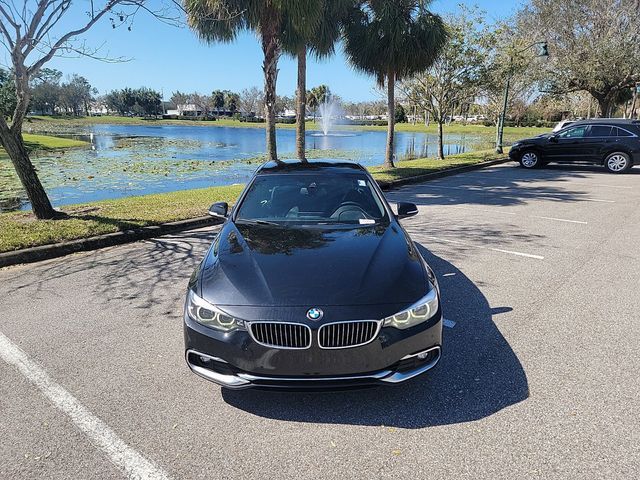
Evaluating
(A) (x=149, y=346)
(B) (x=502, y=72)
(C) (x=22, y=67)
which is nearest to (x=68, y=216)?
(C) (x=22, y=67)

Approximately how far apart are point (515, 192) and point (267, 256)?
10492mm

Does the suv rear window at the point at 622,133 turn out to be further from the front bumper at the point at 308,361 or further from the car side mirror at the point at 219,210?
the front bumper at the point at 308,361

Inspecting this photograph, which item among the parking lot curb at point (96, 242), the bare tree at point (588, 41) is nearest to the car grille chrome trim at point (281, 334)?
the parking lot curb at point (96, 242)

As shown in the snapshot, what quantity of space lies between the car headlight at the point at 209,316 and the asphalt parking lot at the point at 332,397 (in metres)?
0.59

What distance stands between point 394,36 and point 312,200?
12778mm

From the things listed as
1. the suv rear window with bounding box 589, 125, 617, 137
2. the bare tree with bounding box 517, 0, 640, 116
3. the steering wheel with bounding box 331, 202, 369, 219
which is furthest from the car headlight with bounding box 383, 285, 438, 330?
the bare tree with bounding box 517, 0, 640, 116

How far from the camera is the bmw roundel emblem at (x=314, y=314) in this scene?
2467 mm

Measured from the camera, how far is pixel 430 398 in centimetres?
284

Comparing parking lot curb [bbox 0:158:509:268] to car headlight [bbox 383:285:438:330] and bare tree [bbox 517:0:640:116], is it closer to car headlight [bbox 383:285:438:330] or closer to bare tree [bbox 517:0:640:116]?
car headlight [bbox 383:285:438:330]

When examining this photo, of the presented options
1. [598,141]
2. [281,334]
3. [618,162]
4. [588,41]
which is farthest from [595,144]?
[281,334]

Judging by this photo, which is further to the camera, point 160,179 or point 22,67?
point 160,179

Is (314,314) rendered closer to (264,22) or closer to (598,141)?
(264,22)

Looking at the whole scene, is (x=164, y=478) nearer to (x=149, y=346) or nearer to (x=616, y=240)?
(x=149, y=346)

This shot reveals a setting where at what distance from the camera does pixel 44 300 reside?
4480 millimetres
